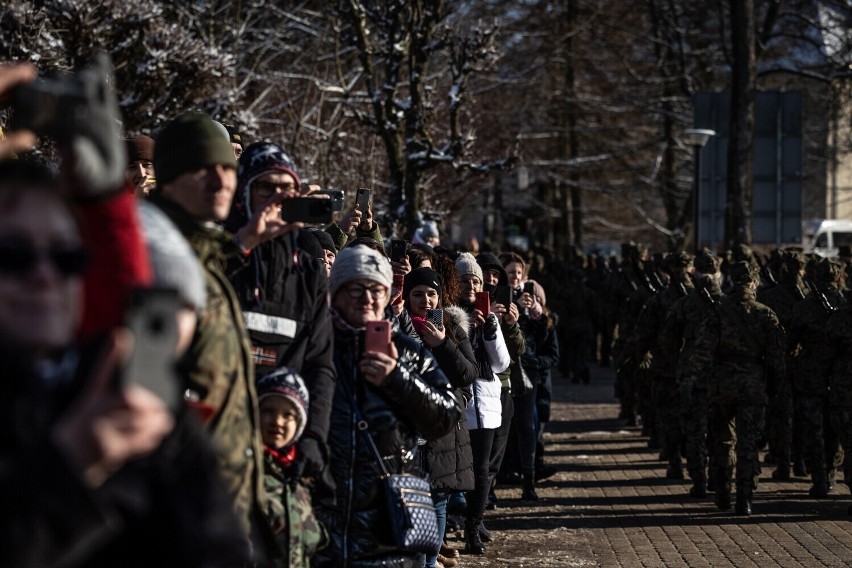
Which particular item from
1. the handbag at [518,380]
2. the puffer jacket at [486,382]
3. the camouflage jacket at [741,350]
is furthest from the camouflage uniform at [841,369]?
the puffer jacket at [486,382]

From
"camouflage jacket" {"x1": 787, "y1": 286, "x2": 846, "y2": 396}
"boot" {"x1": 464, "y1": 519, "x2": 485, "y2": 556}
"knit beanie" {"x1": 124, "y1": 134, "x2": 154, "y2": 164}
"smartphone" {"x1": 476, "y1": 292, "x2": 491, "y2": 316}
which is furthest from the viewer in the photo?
"camouflage jacket" {"x1": 787, "y1": 286, "x2": 846, "y2": 396}

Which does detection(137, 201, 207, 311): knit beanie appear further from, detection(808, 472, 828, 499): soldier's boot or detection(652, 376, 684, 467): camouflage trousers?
detection(652, 376, 684, 467): camouflage trousers

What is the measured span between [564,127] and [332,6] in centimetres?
2061

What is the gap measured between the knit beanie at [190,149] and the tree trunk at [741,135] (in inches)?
837

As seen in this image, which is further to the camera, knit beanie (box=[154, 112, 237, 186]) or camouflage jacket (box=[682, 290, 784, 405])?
camouflage jacket (box=[682, 290, 784, 405])

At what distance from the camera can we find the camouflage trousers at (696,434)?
42.1ft

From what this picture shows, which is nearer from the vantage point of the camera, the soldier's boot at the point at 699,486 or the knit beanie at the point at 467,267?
the knit beanie at the point at 467,267

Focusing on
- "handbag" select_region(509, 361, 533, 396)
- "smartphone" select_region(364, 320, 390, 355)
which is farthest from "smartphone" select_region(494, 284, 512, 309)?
"smartphone" select_region(364, 320, 390, 355)

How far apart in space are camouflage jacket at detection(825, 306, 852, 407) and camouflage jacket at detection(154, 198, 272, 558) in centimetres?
950

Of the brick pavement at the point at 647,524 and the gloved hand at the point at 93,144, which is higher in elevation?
the gloved hand at the point at 93,144

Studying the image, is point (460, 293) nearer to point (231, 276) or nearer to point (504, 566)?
point (504, 566)

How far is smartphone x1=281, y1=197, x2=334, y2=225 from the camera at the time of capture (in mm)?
5000

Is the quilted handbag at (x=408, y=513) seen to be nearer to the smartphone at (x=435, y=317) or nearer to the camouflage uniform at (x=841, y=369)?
the smartphone at (x=435, y=317)

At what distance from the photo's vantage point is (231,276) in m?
4.91
